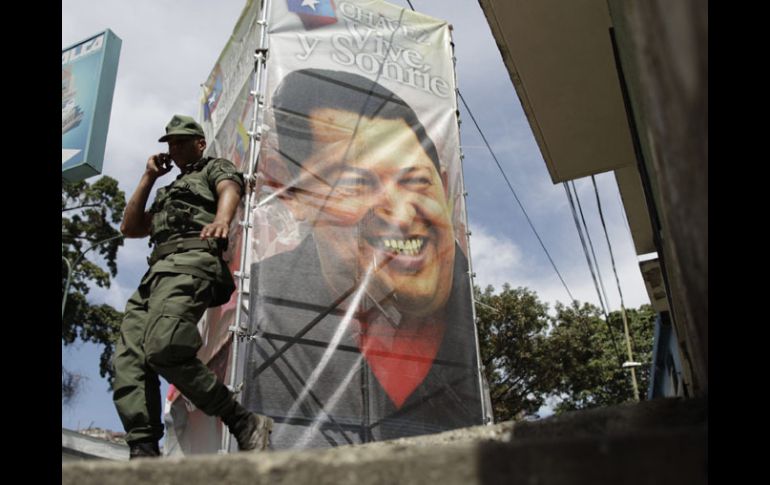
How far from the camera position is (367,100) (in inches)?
224

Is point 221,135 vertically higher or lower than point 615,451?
higher

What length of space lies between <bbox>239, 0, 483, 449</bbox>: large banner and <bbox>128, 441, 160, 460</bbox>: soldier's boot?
1.46 metres

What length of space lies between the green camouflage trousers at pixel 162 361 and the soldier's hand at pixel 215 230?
217mm

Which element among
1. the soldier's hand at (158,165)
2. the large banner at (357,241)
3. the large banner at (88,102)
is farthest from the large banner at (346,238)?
the large banner at (88,102)

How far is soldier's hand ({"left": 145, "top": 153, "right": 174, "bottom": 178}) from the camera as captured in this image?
3.48m

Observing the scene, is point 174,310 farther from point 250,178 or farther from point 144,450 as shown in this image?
point 250,178

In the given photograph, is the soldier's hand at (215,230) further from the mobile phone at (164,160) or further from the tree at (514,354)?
the tree at (514,354)

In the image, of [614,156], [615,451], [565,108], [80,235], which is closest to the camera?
[615,451]

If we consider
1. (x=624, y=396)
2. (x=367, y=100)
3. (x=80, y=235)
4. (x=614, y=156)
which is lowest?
(x=624, y=396)
